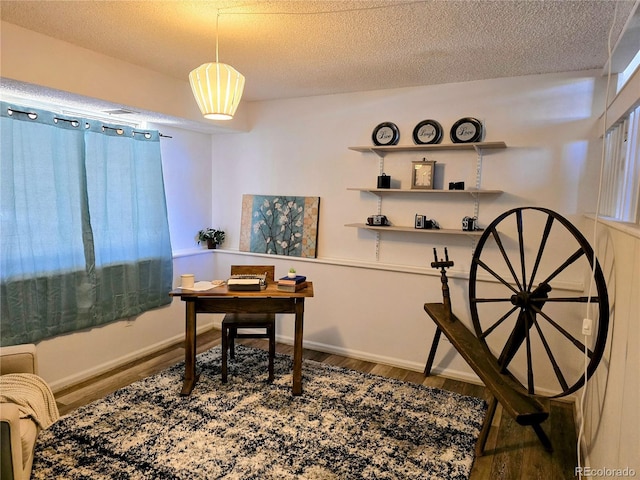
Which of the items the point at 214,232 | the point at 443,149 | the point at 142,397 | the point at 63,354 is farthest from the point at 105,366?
the point at 443,149

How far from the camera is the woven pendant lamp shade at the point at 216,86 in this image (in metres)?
2.05

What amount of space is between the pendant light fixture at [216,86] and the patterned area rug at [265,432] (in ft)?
5.98

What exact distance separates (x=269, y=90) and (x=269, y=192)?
976mm

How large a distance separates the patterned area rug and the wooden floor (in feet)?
0.42

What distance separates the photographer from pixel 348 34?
7.77ft

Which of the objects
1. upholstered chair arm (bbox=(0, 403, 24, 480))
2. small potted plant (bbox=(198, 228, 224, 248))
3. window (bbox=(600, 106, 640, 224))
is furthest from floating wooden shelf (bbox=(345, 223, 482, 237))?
upholstered chair arm (bbox=(0, 403, 24, 480))

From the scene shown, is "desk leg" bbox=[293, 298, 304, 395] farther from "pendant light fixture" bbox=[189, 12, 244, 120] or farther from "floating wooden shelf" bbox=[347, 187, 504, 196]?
"pendant light fixture" bbox=[189, 12, 244, 120]

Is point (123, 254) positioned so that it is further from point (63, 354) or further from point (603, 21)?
point (603, 21)

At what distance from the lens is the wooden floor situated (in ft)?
7.34

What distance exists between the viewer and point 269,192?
13.7ft

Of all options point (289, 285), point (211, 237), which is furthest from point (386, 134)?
point (211, 237)

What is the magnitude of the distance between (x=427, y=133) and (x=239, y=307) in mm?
2000

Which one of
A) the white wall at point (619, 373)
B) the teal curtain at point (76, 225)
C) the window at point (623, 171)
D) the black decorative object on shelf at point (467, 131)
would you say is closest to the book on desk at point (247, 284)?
the teal curtain at point (76, 225)

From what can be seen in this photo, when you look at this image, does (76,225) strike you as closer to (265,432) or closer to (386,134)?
(265,432)
